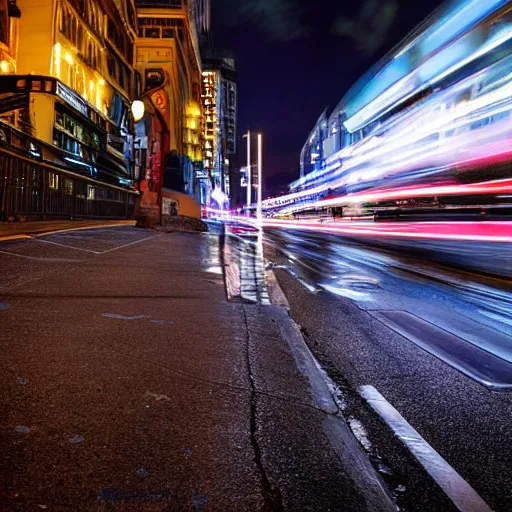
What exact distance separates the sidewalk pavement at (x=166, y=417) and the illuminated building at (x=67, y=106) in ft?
39.3

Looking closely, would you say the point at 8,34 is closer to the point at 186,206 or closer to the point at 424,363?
the point at 186,206

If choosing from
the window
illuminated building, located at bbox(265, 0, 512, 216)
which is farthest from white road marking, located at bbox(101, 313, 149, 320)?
illuminated building, located at bbox(265, 0, 512, 216)

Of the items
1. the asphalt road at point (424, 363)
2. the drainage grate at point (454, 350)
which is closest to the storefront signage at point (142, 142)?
the asphalt road at point (424, 363)

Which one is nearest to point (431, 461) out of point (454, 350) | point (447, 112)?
point (454, 350)

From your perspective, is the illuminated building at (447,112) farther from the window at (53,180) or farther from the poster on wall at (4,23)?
the poster on wall at (4,23)

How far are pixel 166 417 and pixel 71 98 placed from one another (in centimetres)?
2697

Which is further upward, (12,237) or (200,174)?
(200,174)

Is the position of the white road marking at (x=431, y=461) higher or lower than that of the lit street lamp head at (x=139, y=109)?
lower

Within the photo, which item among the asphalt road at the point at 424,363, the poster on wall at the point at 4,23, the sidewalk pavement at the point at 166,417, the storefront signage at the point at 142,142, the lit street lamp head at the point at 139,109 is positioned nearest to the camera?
the sidewalk pavement at the point at 166,417

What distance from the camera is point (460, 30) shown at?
22.4 metres

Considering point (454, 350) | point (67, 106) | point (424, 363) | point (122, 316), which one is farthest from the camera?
point (67, 106)

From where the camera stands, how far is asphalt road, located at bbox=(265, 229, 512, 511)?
2365 millimetres

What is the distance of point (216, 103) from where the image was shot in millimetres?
112750

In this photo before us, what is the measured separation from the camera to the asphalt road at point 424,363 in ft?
7.76
